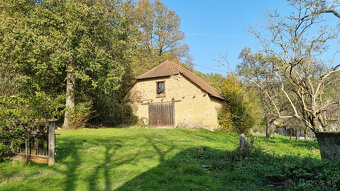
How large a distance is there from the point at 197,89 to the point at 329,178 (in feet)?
56.2

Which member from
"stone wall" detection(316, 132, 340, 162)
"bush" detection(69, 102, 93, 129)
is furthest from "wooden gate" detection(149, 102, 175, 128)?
"stone wall" detection(316, 132, 340, 162)

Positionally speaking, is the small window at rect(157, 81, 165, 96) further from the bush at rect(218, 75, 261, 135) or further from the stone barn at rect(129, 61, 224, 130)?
the bush at rect(218, 75, 261, 135)

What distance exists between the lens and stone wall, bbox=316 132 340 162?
5855mm

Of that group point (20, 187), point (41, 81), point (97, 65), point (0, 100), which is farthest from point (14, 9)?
point (20, 187)

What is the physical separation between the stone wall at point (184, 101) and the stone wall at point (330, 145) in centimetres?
1473

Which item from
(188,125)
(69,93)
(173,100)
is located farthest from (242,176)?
(173,100)

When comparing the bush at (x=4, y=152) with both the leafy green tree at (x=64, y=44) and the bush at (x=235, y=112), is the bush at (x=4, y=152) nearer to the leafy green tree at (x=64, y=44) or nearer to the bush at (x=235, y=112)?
the leafy green tree at (x=64, y=44)

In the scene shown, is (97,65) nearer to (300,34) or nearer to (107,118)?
(107,118)

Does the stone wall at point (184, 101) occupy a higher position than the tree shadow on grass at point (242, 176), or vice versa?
the stone wall at point (184, 101)

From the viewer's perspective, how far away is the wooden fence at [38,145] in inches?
269

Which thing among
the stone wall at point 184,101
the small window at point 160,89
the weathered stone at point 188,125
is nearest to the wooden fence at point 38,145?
the weathered stone at point 188,125

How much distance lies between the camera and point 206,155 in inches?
335

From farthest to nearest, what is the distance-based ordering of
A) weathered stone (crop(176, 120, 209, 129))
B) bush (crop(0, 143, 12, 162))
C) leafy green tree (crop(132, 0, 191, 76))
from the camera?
leafy green tree (crop(132, 0, 191, 76)) → weathered stone (crop(176, 120, 209, 129)) → bush (crop(0, 143, 12, 162))

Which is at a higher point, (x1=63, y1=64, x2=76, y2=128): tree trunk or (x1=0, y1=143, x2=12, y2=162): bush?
(x1=63, y1=64, x2=76, y2=128): tree trunk
